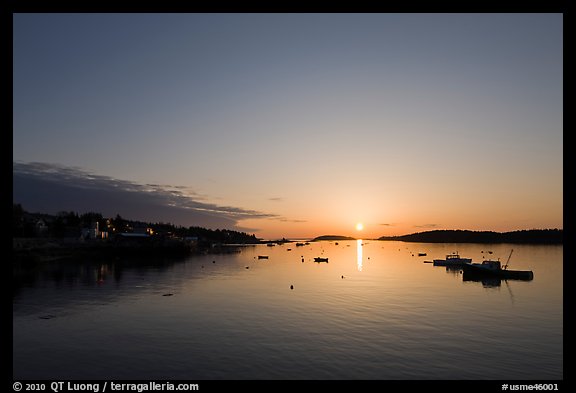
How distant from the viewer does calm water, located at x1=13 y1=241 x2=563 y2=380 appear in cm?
3141

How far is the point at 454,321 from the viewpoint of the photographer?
4900cm

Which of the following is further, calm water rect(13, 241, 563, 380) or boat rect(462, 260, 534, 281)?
boat rect(462, 260, 534, 281)

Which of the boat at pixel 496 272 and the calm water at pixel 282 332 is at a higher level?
the boat at pixel 496 272

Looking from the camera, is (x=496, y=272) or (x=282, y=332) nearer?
(x=282, y=332)

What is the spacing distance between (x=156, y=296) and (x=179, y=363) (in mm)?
35614

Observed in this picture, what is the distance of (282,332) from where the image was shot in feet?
139

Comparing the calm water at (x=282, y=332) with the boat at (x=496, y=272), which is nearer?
the calm water at (x=282, y=332)

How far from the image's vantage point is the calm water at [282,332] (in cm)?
3141

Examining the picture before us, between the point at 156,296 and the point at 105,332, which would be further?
the point at 156,296

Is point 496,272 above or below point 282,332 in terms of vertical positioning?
above

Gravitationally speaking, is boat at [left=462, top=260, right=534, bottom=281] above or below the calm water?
above
